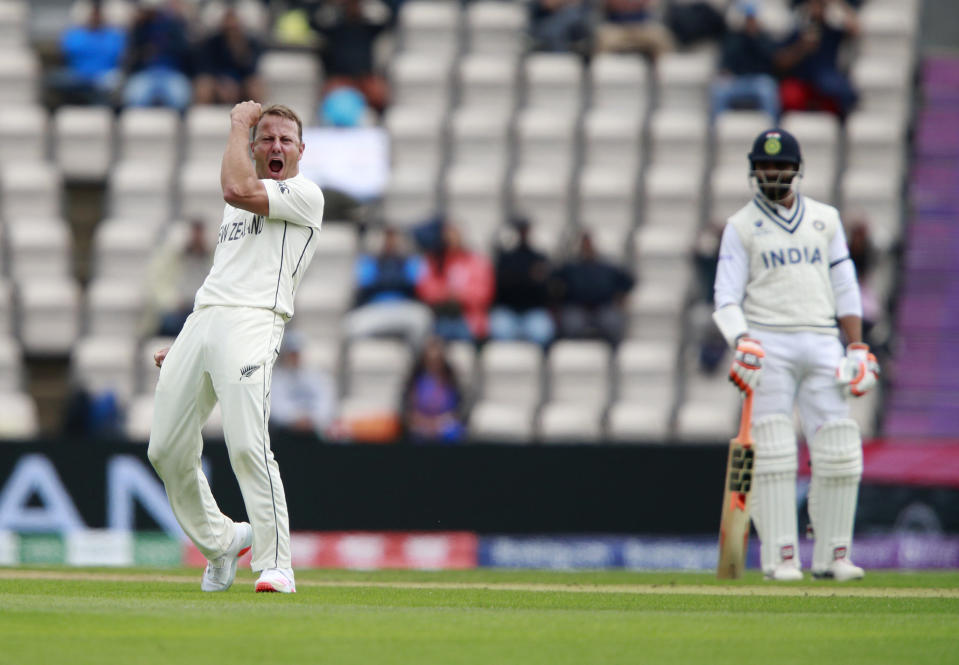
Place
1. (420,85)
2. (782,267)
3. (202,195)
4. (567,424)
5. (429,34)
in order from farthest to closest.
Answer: (429,34) < (420,85) < (202,195) < (567,424) < (782,267)

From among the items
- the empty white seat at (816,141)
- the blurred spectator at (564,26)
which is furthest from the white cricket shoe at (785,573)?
the blurred spectator at (564,26)

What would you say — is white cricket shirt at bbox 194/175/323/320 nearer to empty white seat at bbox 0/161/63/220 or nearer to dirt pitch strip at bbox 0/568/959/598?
dirt pitch strip at bbox 0/568/959/598

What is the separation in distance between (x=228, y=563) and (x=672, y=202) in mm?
7846

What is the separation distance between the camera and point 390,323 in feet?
40.7

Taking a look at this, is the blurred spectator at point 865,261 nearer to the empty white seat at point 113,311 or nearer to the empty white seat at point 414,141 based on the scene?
the empty white seat at point 414,141

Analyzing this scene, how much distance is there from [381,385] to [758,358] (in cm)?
524

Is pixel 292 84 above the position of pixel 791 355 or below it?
above

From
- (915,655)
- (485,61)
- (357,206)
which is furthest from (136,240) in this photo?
(915,655)

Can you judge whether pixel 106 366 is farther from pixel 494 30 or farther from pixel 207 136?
pixel 494 30

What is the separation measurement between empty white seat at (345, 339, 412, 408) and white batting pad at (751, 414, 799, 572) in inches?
191

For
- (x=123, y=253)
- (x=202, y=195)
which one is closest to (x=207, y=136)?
(x=202, y=195)

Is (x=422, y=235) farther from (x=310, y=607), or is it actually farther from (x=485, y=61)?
(x=310, y=607)

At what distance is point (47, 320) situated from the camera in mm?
12961

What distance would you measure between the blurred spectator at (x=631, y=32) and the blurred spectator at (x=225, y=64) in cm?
306
